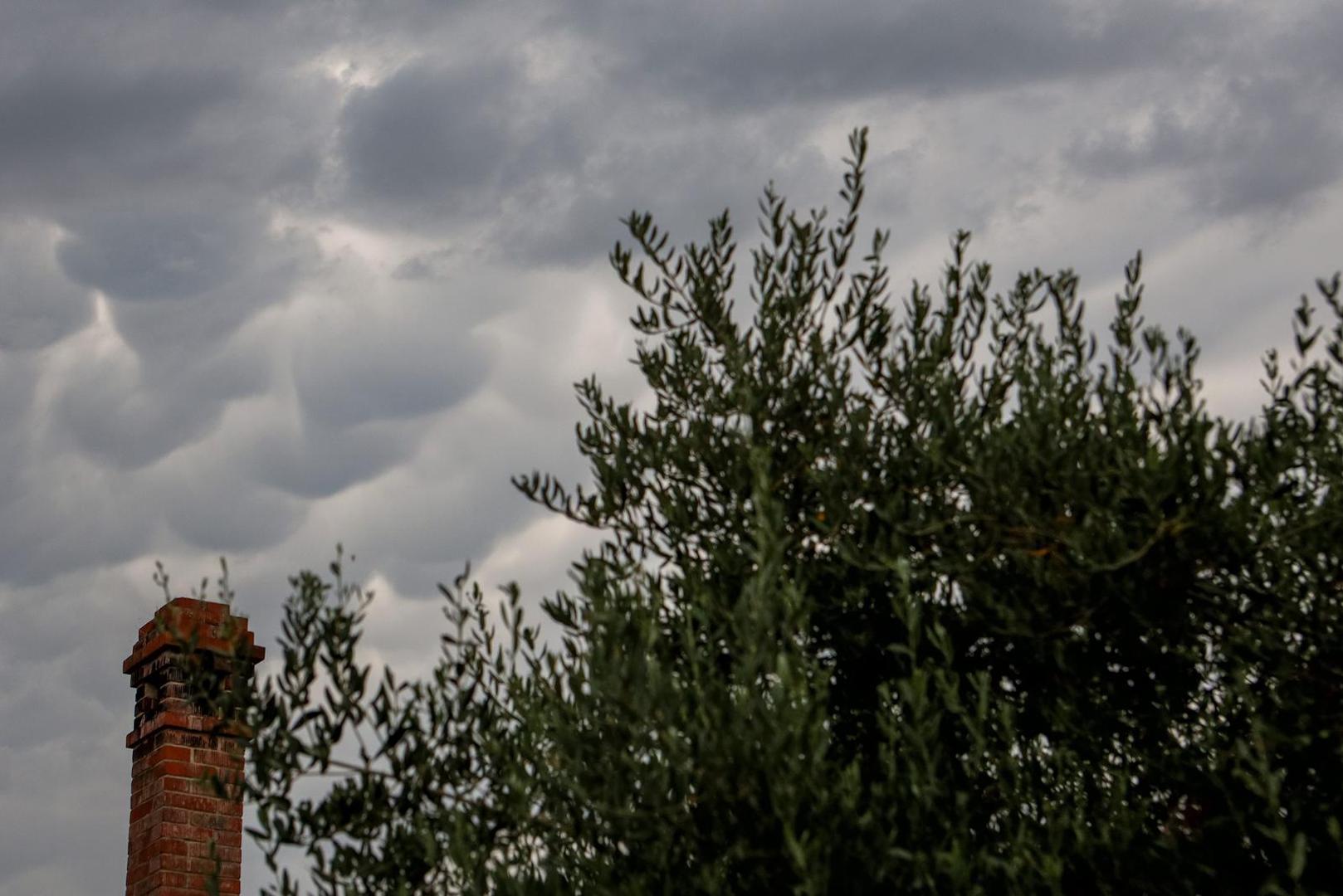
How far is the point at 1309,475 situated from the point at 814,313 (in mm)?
3414

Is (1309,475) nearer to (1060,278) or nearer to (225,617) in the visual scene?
(1060,278)

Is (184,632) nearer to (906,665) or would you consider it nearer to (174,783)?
(174,783)

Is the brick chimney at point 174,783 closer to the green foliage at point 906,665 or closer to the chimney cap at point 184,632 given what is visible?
the chimney cap at point 184,632

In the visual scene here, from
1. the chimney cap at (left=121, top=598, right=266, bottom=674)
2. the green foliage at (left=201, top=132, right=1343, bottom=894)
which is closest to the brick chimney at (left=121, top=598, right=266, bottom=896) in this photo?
the chimney cap at (left=121, top=598, right=266, bottom=674)

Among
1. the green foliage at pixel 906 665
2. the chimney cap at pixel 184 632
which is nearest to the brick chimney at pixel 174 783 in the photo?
the chimney cap at pixel 184 632

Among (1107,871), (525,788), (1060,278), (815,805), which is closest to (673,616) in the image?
(525,788)

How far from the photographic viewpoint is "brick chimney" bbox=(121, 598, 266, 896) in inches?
517

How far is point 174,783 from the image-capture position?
1338 cm

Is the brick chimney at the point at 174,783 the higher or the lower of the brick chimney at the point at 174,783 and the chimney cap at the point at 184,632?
the lower

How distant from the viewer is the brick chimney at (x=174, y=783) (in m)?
13.1

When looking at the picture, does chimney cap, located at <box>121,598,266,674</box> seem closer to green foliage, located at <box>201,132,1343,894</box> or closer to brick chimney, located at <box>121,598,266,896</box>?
brick chimney, located at <box>121,598,266,896</box>

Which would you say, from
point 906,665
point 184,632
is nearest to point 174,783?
point 184,632

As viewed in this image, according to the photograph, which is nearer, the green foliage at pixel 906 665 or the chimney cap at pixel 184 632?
the green foliage at pixel 906 665

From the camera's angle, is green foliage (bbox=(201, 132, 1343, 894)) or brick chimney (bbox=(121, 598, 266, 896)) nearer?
green foliage (bbox=(201, 132, 1343, 894))
